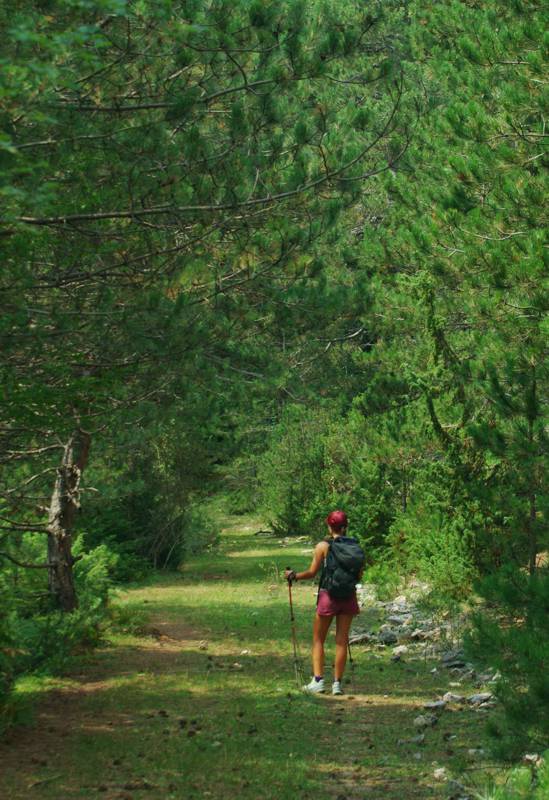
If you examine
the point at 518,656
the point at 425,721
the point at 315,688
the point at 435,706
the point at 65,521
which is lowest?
the point at 315,688

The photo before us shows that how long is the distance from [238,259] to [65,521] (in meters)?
3.85

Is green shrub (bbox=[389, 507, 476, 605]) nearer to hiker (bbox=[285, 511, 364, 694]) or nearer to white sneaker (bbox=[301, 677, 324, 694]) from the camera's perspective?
hiker (bbox=[285, 511, 364, 694])

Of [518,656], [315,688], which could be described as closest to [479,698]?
[315,688]

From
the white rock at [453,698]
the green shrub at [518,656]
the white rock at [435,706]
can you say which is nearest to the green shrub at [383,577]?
the white rock at [453,698]

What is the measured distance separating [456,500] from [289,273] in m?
4.99

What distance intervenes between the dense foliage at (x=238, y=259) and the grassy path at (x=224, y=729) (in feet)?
2.24

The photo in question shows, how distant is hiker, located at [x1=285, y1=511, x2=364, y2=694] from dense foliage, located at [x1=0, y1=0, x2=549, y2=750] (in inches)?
50.9

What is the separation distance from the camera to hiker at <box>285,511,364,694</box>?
976cm

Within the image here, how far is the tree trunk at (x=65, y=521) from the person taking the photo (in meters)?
11.2

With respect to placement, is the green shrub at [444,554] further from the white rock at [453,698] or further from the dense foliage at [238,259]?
the white rock at [453,698]

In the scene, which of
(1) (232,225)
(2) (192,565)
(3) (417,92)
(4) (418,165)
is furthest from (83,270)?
(2) (192,565)

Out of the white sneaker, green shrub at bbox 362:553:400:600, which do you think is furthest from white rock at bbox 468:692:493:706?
green shrub at bbox 362:553:400:600

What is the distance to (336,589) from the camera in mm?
9836

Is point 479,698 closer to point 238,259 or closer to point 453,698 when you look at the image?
point 453,698
